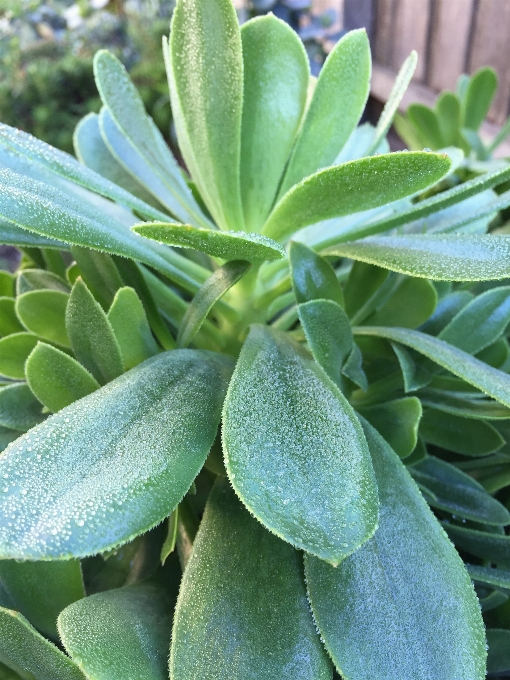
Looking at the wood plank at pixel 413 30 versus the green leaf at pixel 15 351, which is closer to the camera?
the green leaf at pixel 15 351

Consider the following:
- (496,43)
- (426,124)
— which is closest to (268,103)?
(426,124)

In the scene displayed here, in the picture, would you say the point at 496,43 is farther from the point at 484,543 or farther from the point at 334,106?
the point at 484,543

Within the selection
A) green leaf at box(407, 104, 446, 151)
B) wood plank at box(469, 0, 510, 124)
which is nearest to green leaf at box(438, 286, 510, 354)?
green leaf at box(407, 104, 446, 151)

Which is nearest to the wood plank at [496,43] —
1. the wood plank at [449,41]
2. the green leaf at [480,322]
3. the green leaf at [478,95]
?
the wood plank at [449,41]

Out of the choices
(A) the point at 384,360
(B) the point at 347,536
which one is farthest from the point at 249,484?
(A) the point at 384,360

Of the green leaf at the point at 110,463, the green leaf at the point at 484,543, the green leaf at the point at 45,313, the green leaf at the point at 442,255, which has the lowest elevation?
the green leaf at the point at 484,543

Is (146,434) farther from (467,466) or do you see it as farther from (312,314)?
(467,466)

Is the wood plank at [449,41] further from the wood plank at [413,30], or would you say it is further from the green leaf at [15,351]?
the green leaf at [15,351]
